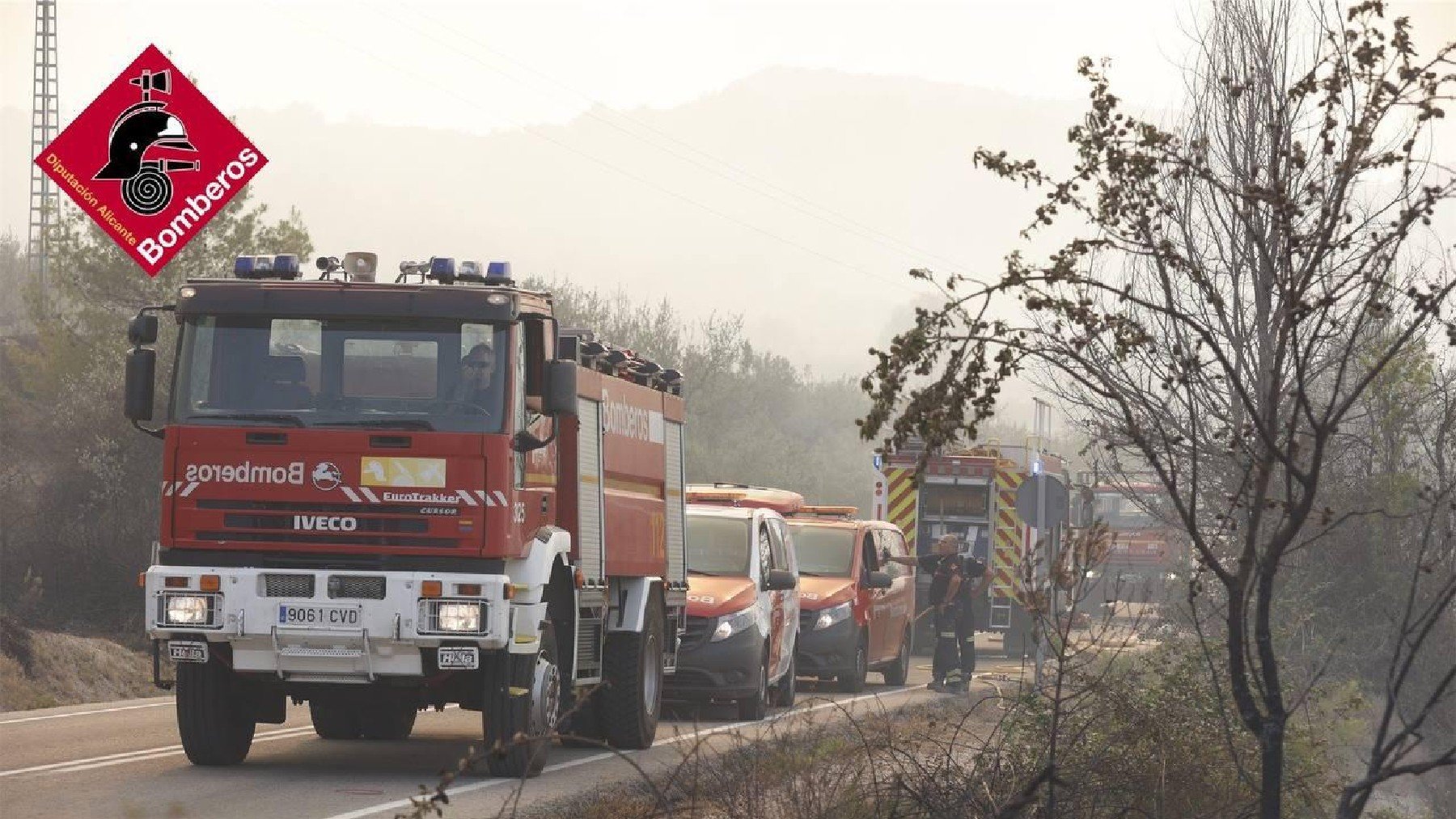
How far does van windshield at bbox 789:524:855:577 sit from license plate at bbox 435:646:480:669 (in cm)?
1077

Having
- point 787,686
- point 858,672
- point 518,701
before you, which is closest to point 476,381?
point 518,701

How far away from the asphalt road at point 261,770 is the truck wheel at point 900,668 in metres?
6.68

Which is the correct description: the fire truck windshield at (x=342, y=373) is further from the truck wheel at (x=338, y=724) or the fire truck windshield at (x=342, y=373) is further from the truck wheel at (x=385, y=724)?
the truck wheel at (x=385, y=724)

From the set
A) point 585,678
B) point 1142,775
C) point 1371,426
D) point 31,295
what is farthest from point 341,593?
point 31,295

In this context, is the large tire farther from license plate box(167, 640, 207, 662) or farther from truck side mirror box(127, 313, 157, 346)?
truck side mirror box(127, 313, 157, 346)

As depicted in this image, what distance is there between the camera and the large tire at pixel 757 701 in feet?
56.5

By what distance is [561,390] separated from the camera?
1182 cm

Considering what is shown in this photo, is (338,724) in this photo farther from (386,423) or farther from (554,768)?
(386,423)

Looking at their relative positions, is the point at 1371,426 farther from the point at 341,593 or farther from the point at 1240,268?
the point at 341,593

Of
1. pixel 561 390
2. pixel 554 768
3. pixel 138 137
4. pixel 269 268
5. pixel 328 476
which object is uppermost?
pixel 138 137

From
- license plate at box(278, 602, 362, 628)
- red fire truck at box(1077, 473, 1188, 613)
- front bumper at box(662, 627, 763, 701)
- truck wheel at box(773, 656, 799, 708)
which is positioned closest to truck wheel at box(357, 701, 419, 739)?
front bumper at box(662, 627, 763, 701)

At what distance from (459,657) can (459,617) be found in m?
0.23

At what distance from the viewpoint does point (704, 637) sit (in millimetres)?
17188

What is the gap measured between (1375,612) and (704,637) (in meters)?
9.64
